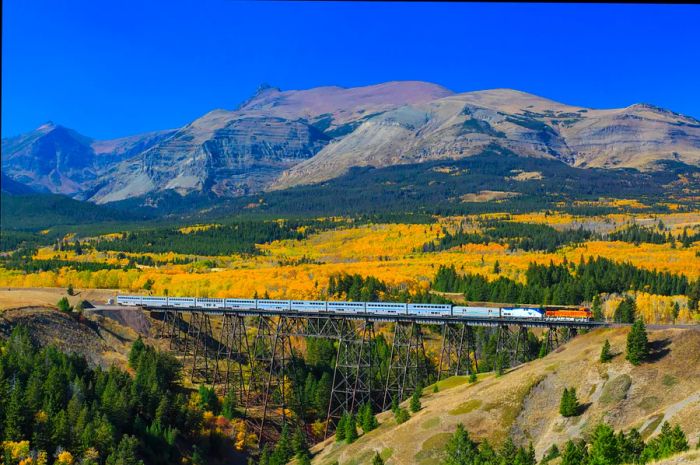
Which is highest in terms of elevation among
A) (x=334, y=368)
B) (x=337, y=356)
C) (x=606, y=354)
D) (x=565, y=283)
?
(x=606, y=354)

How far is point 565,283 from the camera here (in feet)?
487

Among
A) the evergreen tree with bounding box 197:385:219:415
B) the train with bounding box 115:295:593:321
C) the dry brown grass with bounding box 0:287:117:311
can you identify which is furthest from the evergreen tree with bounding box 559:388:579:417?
the dry brown grass with bounding box 0:287:117:311

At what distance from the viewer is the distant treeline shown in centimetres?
13975

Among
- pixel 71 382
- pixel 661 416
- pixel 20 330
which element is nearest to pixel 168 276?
pixel 20 330

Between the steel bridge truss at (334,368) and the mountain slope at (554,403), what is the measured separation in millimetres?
Answer: 12196

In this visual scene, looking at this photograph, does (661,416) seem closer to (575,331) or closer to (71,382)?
(575,331)

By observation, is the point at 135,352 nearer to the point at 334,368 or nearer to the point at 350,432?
the point at 334,368

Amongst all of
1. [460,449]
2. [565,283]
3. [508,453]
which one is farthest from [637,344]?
[565,283]

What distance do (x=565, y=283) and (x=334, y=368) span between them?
202ft

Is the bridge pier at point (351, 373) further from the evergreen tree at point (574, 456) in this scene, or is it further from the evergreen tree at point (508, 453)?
the evergreen tree at point (574, 456)

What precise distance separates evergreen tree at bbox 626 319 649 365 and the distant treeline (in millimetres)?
66376

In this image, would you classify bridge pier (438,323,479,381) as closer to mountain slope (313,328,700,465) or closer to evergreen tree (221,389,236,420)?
mountain slope (313,328,700,465)

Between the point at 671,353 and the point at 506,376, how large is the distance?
16.8m

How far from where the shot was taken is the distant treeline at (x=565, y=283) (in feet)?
458
